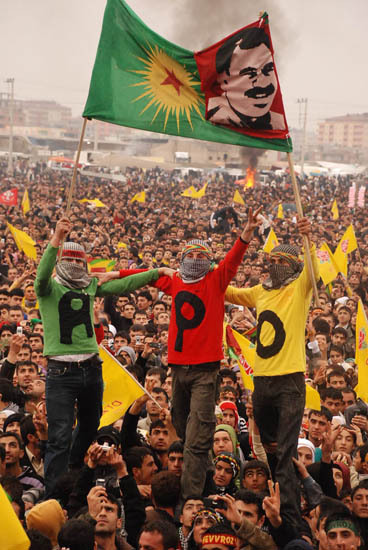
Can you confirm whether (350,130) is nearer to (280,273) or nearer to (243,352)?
(243,352)

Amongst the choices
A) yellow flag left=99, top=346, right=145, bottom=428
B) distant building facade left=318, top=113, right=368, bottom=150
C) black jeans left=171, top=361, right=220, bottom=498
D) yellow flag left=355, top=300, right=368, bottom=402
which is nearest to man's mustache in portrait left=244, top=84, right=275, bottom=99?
black jeans left=171, top=361, right=220, bottom=498

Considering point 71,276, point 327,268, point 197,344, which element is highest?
point 71,276

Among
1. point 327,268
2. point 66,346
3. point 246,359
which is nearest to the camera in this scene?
point 66,346

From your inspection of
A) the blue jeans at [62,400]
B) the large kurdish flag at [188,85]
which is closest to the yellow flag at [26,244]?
the large kurdish flag at [188,85]

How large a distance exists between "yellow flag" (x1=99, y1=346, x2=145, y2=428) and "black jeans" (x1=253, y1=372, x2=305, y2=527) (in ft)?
3.66

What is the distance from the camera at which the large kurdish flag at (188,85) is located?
248 inches

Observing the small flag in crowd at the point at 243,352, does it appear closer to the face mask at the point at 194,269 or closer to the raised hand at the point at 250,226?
the face mask at the point at 194,269

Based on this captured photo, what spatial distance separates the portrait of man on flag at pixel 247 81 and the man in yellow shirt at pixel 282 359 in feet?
3.64

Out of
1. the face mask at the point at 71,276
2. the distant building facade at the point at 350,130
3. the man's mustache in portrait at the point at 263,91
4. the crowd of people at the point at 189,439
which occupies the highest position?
the distant building facade at the point at 350,130

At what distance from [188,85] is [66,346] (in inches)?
88.9

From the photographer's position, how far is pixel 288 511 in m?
5.14

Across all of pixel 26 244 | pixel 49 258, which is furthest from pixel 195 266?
pixel 26 244

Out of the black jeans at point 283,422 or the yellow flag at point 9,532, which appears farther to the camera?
the black jeans at point 283,422

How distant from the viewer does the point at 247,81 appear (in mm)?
6332
